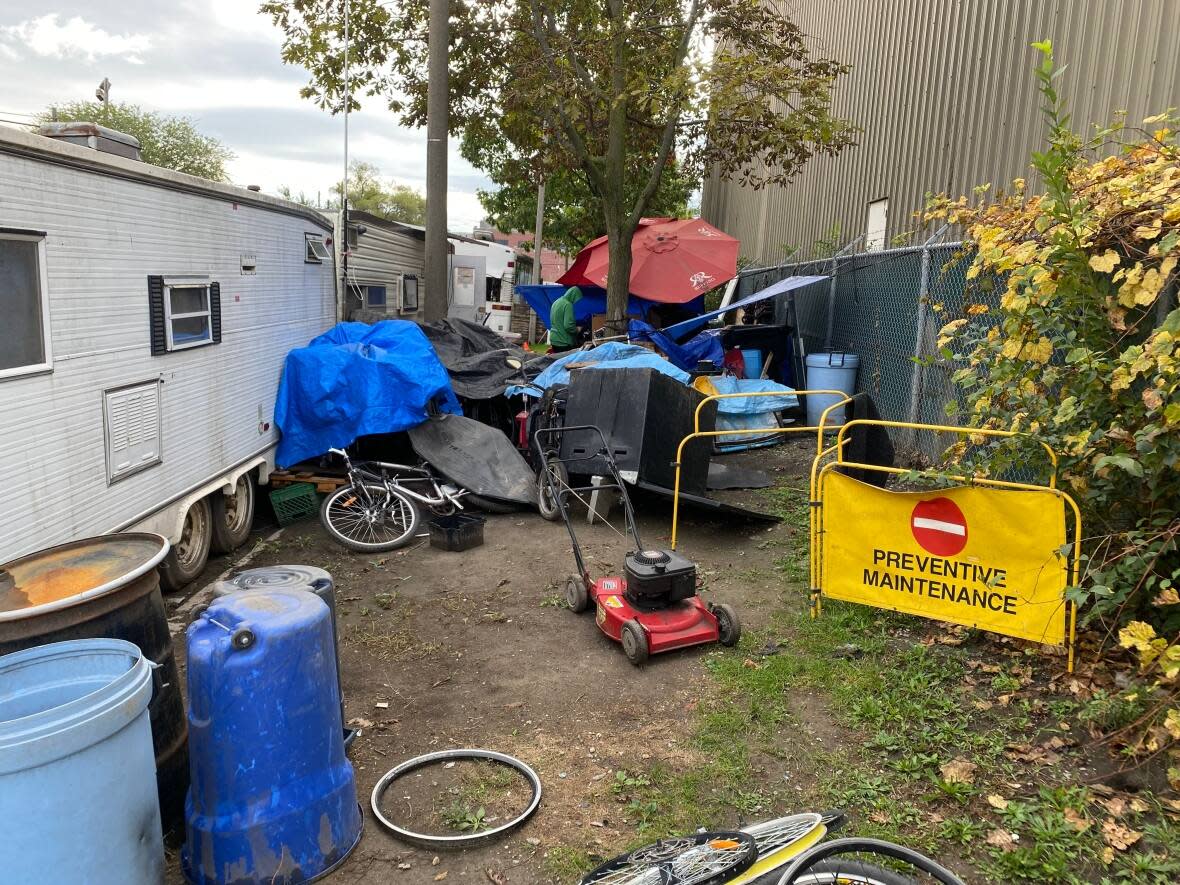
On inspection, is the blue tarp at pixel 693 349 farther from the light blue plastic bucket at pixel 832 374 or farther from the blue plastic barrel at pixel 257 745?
the blue plastic barrel at pixel 257 745

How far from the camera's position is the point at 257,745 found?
296cm

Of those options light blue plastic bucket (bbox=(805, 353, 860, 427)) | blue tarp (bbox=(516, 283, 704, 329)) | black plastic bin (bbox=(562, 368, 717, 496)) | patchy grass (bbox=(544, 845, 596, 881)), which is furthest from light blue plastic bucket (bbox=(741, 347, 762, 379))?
patchy grass (bbox=(544, 845, 596, 881))

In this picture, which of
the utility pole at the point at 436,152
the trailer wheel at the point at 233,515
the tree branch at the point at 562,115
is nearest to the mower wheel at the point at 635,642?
the trailer wheel at the point at 233,515

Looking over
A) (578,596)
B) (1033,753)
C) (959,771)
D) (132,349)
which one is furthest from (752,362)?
(959,771)

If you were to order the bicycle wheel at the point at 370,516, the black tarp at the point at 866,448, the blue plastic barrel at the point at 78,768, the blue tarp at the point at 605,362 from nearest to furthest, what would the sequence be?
the blue plastic barrel at the point at 78,768
the black tarp at the point at 866,448
the bicycle wheel at the point at 370,516
the blue tarp at the point at 605,362

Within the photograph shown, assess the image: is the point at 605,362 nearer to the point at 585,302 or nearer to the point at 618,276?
the point at 618,276

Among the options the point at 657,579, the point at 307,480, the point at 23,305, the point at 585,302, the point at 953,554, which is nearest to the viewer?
the point at 23,305

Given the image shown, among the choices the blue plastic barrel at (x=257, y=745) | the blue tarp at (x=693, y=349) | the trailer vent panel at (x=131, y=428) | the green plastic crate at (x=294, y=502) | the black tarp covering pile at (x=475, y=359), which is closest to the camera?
the blue plastic barrel at (x=257, y=745)

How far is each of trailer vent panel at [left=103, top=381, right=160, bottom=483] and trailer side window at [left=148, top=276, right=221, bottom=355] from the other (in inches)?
14.7

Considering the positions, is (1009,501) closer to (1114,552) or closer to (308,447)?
(1114,552)

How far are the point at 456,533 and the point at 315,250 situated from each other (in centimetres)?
418

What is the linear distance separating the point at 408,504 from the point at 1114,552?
Answer: 5.39 m

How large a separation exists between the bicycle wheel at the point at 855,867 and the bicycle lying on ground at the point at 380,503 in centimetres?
515

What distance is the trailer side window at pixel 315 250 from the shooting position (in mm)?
9031
